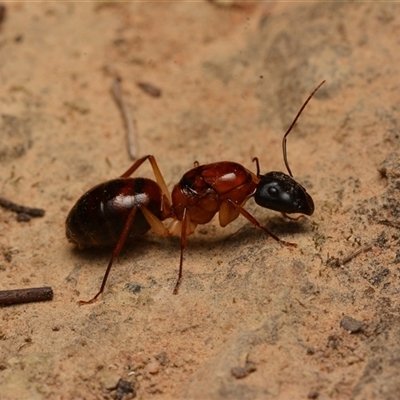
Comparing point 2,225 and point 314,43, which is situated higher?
point 314,43

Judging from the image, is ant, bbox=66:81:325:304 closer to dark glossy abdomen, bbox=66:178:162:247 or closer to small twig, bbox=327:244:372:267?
dark glossy abdomen, bbox=66:178:162:247

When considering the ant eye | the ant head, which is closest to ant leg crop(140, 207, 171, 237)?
the ant head

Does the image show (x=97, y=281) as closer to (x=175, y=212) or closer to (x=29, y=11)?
(x=175, y=212)

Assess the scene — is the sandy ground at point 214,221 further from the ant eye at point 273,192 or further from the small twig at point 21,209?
the ant eye at point 273,192

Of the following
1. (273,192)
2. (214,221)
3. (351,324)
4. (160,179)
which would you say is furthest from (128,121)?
(351,324)

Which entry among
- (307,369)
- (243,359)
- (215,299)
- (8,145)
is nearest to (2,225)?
(8,145)

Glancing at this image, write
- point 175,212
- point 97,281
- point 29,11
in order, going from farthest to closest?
point 29,11 < point 175,212 < point 97,281

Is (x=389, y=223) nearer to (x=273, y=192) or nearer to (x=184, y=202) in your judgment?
(x=273, y=192)
